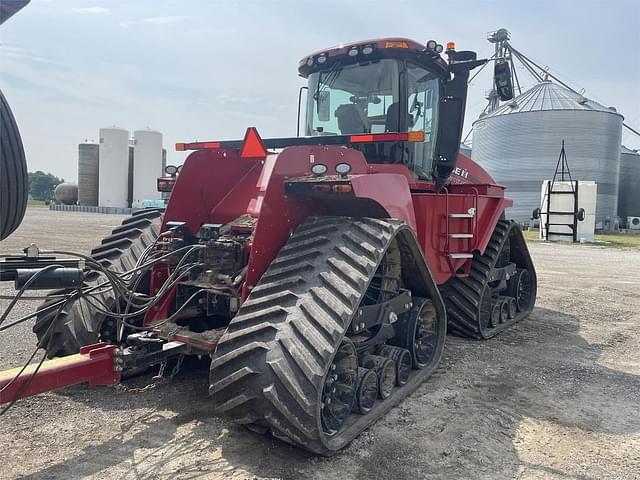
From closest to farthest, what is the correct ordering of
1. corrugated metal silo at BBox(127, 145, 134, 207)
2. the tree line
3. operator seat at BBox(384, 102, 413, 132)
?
operator seat at BBox(384, 102, 413, 132) < corrugated metal silo at BBox(127, 145, 134, 207) < the tree line

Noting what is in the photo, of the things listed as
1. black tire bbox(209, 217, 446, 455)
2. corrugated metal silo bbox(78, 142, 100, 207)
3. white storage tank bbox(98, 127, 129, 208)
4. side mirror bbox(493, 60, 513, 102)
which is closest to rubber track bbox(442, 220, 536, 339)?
side mirror bbox(493, 60, 513, 102)

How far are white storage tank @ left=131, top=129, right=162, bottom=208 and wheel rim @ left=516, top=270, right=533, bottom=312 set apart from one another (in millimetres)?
43832

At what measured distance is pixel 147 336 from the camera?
3879 mm

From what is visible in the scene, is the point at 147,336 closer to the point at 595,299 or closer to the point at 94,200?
the point at 595,299

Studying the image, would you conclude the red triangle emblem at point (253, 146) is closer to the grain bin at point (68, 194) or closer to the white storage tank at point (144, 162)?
the white storage tank at point (144, 162)

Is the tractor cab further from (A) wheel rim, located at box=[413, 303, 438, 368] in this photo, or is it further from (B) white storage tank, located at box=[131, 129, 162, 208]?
(B) white storage tank, located at box=[131, 129, 162, 208]

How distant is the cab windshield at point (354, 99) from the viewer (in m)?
5.33

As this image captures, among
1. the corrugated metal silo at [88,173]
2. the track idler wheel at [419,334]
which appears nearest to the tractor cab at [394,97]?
the track idler wheel at [419,334]

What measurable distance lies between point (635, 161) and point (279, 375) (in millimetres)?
51398

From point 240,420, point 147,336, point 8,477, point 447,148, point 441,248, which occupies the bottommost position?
point 8,477

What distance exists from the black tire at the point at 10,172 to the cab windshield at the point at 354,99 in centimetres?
327

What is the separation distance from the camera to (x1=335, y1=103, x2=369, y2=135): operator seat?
547 cm

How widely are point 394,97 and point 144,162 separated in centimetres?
4696

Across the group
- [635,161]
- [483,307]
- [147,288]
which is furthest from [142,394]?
[635,161]
